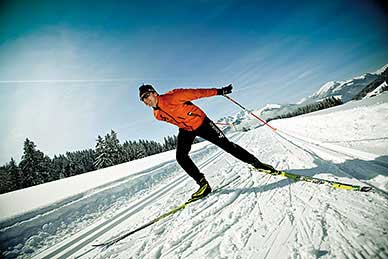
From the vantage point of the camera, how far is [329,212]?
88.2 inches

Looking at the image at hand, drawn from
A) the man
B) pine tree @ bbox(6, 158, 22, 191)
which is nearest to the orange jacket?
the man

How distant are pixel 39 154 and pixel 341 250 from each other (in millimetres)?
48597

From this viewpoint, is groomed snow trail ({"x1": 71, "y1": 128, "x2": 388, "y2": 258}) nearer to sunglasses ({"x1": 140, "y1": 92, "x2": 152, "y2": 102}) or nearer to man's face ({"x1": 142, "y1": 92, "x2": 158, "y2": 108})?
man's face ({"x1": 142, "y1": 92, "x2": 158, "y2": 108})

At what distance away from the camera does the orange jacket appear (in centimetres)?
390

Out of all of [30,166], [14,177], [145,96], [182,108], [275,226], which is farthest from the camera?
[14,177]

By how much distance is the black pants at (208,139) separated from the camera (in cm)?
408

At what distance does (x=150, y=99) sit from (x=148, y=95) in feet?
→ 0.28

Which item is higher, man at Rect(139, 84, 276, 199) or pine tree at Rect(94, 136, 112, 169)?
pine tree at Rect(94, 136, 112, 169)

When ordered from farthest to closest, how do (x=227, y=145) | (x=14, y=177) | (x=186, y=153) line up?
(x=14, y=177) < (x=186, y=153) < (x=227, y=145)

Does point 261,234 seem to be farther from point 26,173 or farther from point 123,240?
point 26,173

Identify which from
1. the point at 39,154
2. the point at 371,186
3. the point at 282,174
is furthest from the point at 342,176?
the point at 39,154

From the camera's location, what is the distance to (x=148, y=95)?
386 cm

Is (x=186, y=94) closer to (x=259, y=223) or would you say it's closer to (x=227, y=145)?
(x=227, y=145)

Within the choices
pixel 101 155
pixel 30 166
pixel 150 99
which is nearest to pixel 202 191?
pixel 150 99
